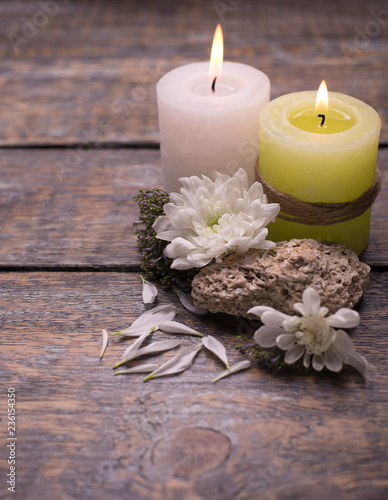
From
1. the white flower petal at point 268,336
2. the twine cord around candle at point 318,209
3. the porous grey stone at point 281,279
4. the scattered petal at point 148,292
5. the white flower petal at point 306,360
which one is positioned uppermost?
the twine cord around candle at point 318,209

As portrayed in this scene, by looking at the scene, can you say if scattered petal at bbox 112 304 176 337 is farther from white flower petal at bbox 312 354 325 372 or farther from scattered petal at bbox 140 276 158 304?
white flower petal at bbox 312 354 325 372

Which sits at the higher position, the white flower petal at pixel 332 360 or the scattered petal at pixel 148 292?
the white flower petal at pixel 332 360

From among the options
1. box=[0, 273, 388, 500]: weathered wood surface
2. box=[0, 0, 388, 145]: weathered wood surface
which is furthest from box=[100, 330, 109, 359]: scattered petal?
box=[0, 0, 388, 145]: weathered wood surface

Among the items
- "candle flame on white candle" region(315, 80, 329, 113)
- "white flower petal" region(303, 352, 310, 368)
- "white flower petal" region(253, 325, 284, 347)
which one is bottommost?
"white flower petal" region(303, 352, 310, 368)

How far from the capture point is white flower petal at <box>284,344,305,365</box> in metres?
0.72

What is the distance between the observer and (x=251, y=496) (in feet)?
1.99

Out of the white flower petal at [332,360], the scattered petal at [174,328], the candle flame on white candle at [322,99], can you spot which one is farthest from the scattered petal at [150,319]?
the candle flame on white candle at [322,99]

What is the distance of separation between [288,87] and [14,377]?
1103 mm

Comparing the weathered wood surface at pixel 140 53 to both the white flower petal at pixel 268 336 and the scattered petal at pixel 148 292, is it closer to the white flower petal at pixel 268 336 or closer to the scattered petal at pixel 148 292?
the scattered petal at pixel 148 292

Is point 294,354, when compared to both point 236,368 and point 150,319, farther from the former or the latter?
point 150,319

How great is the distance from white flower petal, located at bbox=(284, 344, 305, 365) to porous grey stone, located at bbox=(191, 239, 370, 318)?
0.06m

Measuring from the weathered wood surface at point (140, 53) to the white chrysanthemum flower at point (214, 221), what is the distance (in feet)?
1.80

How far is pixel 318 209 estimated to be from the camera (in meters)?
0.85

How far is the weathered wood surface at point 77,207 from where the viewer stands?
99 cm
